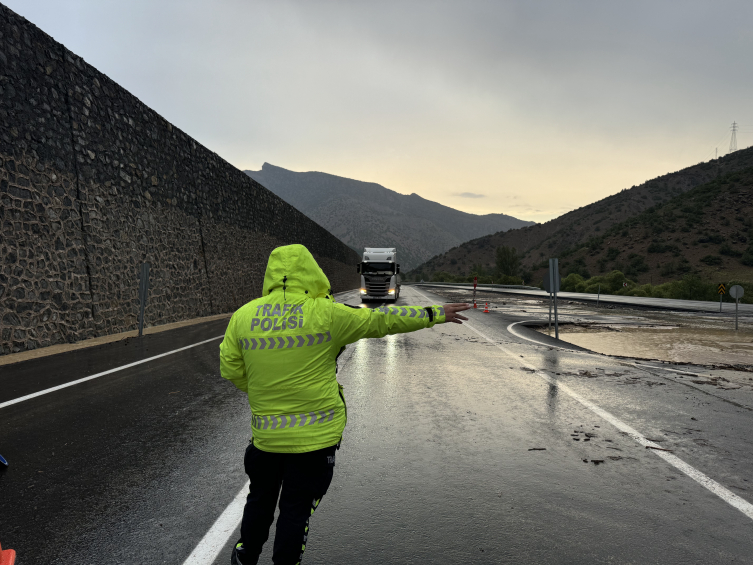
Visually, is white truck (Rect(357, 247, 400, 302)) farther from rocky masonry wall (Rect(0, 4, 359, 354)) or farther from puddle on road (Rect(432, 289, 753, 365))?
puddle on road (Rect(432, 289, 753, 365))

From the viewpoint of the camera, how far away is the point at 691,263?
2281 inches

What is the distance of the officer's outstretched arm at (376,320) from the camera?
2.60 m

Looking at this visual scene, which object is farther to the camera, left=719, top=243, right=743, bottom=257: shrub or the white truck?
left=719, top=243, right=743, bottom=257: shrub

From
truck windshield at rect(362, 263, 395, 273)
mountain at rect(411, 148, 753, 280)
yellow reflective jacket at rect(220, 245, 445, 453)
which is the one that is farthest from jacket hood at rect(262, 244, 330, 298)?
mountain at rect(411, 148, 753, 280)

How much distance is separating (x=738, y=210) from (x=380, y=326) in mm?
76397

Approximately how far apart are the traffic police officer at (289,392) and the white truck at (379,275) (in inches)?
1066

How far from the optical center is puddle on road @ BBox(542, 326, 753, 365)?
468 inches

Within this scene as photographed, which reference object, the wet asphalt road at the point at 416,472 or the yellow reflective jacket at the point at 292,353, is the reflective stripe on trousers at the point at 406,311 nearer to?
the yellow reflective jacket at the point at 292,353

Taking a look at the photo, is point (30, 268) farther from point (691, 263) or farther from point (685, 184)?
point (685, 184)

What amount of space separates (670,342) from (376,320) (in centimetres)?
1457

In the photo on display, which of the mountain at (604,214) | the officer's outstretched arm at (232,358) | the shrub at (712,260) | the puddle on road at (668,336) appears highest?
the mountain at (604,214)

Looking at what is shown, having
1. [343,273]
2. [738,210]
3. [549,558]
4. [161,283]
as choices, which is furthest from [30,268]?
[738,210]

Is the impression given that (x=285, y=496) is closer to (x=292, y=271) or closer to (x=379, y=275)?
(x=292, y=271)

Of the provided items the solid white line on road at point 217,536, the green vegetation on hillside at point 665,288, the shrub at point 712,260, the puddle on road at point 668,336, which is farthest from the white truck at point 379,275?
the shrub at point 712,260
